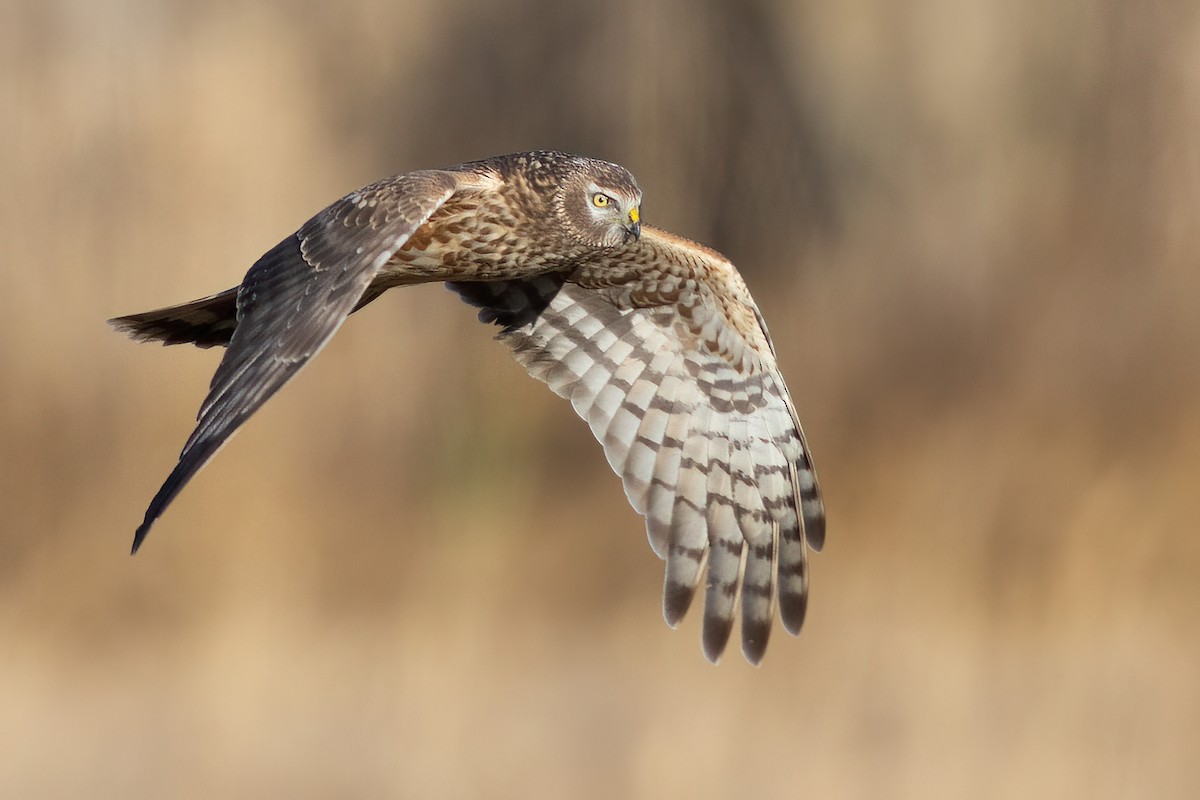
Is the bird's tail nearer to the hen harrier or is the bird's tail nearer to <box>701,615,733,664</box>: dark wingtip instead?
the hen harrier

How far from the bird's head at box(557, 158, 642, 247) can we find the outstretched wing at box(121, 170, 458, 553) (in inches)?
11.8

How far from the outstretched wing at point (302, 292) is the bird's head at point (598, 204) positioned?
0.30 m

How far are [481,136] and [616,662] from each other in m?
2.33

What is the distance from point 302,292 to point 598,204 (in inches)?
31.3

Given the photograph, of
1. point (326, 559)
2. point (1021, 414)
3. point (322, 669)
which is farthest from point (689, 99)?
point (322, 669)

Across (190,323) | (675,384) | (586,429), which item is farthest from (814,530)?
(586,429)

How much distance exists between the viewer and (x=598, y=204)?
3.70 m

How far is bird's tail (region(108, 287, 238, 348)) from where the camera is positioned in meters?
3.69

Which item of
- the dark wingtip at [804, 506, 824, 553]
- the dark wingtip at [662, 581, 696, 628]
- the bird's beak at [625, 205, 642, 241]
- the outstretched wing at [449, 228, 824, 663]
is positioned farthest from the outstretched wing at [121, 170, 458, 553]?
the dark wingtip at [804, 506, 824, 553]

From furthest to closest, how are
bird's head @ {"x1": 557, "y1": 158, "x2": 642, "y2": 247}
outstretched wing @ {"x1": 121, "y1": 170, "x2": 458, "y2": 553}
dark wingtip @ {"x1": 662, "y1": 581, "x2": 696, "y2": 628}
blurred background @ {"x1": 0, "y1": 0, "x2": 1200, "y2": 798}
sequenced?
blurred background @ {"x1": 0, "y1": 0, "x2": 1200, "y2": 798} → dark wingtip @ {"x1": 662, "y1": 581, "x2": 696, "y2": 628} → bird's head @ {"x1": 557, "y1": 158, "x2": 642, "y2": 247} → outstretched wing @ {"x1": 121, "y1": 170, "x2": 458, "y2": 553}

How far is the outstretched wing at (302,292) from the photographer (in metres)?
2.94

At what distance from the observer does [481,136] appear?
6.46m

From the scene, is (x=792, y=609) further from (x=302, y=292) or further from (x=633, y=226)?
(x=302, y=292)

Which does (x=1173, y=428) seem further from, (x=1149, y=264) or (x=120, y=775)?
(x=120, y=775)
